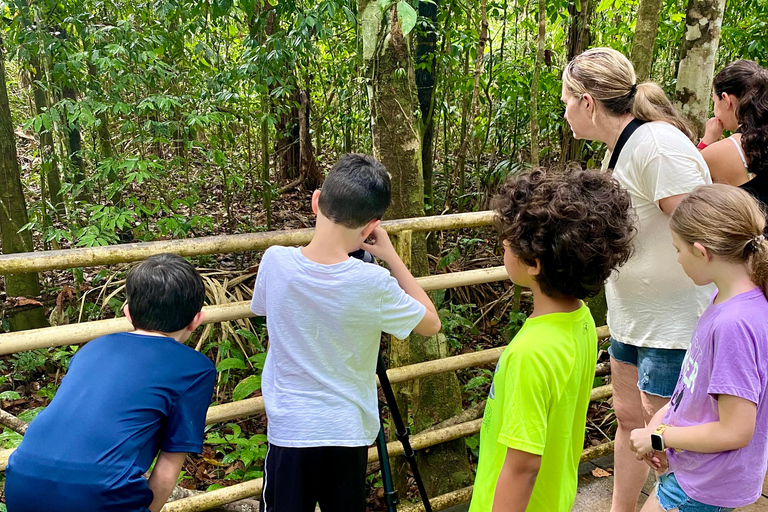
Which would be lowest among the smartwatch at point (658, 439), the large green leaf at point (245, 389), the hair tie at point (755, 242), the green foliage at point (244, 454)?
the green foliage at point (244, 454)

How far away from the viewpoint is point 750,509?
2.49 meters

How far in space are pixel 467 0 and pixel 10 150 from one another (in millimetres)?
3749

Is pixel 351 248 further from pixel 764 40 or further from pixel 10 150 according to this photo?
pixel 764 40

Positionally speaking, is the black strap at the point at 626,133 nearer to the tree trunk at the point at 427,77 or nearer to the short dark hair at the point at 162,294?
the short dark hair at the point at 162,294

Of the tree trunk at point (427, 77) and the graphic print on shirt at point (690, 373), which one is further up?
the tree trunk at point (427, 77)

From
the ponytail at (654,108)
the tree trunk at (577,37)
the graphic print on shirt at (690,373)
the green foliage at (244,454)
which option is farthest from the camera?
the tree trunk at (577,37)

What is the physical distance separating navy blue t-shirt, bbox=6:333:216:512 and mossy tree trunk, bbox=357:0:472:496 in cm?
103

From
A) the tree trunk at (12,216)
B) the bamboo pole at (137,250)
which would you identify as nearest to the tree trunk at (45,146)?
the tree trunk at (12,216)

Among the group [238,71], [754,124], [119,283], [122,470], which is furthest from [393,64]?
[119,283]

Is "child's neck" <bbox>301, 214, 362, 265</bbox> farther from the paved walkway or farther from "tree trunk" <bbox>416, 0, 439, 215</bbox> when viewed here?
"tree trunk" <bbox>416, 0, 439, 215</bbox>

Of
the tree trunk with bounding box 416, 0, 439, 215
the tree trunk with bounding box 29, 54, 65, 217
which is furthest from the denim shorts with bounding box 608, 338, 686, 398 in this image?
the tree trunk with bounding box 29, 54, 65, 217

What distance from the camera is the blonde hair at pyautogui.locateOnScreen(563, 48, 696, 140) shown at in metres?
1.87

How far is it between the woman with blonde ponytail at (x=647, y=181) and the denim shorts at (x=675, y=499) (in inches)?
14.7

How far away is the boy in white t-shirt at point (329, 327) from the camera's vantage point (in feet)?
5.05
